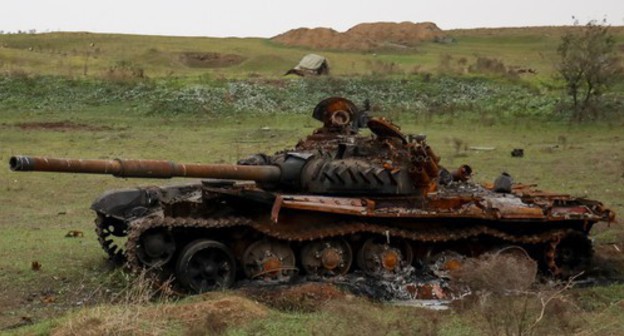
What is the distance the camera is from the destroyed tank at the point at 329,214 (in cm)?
1313

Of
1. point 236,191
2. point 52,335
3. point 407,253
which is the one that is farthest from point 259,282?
point 52,335

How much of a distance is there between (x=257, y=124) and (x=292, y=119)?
1344mm

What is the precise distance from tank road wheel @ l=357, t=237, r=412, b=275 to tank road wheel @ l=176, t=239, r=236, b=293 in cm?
184

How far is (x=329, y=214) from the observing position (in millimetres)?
13758

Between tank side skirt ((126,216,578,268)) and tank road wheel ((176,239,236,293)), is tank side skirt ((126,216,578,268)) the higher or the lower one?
the higher one

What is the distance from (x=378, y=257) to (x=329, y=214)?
3.02ft

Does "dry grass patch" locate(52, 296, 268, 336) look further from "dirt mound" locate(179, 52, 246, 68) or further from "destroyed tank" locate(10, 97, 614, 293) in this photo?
"dirt mound" locate(179, 52, 246, 68)

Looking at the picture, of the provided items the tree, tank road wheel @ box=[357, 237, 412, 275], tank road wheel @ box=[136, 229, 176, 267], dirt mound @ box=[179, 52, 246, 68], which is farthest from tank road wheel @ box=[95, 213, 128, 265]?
dirt mound @ box=[179, 52, 246, 68]

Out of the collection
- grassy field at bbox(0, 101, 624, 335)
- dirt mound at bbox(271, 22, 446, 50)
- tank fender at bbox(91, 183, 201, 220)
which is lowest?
grassy field at bbox(0, 101, 624, 335)

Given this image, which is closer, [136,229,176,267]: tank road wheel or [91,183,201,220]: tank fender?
[136,229,176,267]: tank road wheel

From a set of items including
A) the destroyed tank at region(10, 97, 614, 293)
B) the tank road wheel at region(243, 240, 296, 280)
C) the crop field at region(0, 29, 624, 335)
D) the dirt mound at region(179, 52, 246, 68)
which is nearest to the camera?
the crop field at region(0, 29, 624, 335)

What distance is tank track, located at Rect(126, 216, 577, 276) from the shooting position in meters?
12.9

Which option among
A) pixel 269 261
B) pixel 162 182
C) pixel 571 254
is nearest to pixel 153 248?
pixel 269 261

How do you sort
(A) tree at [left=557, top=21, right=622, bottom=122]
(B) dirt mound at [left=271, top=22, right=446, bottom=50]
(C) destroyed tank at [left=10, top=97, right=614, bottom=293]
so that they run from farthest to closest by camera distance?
(B) dirt mound at [left=271, top=22, right=446, bottom=50], (A) tree at [left=557, top=21, right=622, bottom=122], (C) destroyed tank at [left=10, top=97, right=614, bottom=293]
